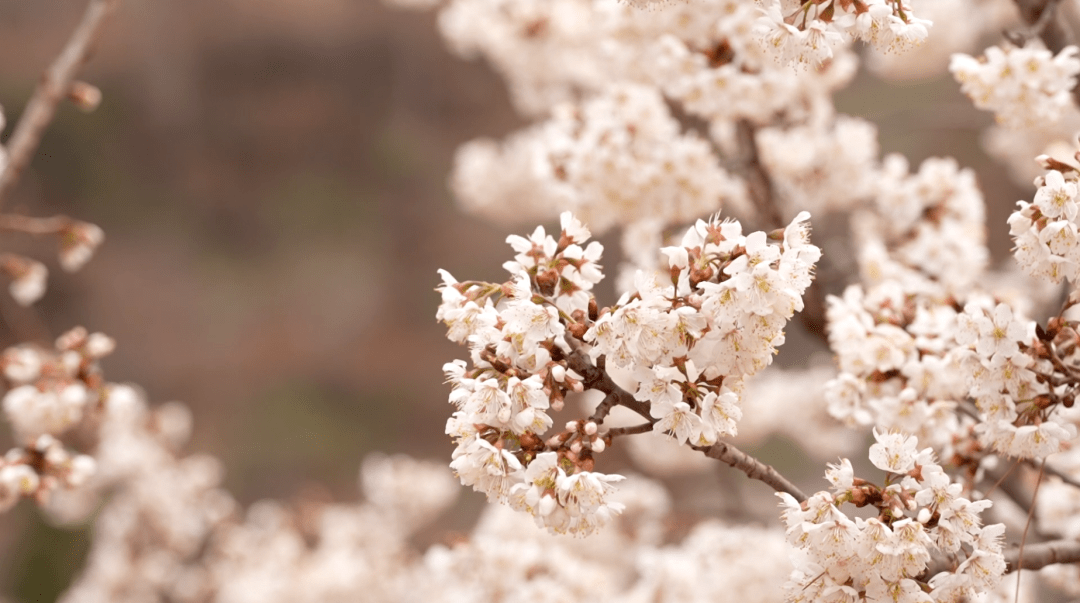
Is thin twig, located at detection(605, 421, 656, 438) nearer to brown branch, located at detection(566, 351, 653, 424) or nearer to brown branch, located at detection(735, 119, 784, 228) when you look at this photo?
brown branch, located at detection(566, 351, 653, 424)

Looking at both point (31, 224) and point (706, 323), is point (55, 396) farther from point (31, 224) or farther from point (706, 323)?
point (706, 323)

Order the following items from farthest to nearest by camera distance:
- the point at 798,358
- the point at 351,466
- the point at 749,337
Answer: the point at 351,466 < the point at 798,358 < the point at 749,337

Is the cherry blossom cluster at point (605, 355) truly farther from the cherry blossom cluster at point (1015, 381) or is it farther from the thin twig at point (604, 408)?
the cherry blossom cluster at point (1015, 381)

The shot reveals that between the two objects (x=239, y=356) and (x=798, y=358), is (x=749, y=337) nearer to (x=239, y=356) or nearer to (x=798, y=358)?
(x=798, y=358)

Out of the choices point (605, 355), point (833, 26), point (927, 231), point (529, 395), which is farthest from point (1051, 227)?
point (927, 231)

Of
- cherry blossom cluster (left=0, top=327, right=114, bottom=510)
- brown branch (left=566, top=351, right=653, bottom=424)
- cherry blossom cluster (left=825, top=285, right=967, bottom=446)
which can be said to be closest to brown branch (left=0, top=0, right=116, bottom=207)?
cherry blossom cluster (left=0, top=327, right=114, bottom=510)

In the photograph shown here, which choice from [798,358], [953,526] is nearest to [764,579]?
[953,526]
